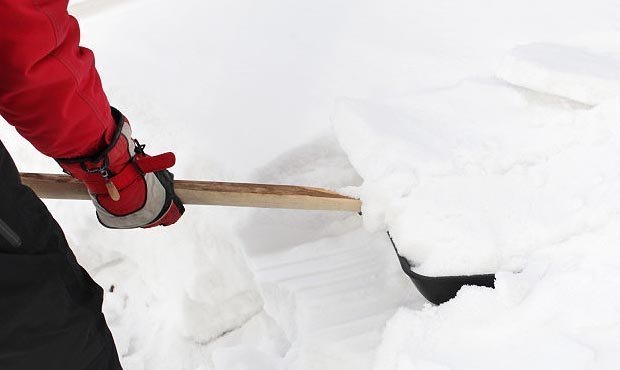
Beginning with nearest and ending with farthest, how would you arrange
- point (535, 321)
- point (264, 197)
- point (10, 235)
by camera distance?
point (10, 235), point (535, 321), point (264, 197)

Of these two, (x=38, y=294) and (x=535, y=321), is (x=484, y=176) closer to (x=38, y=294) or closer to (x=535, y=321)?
(x=535, y=321)

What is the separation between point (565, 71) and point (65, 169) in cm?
107

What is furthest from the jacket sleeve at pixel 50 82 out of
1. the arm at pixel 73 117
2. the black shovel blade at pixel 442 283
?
the black shovel blade at pixel 442 283

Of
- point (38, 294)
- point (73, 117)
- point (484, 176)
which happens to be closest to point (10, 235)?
point (38, 294)

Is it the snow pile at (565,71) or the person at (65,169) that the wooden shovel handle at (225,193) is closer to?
the person at (65,169)

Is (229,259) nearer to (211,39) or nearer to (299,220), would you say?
(299,220)

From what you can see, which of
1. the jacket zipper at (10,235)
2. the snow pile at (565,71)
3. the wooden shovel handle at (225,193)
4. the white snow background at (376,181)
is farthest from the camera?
the snow pile at (565,71)

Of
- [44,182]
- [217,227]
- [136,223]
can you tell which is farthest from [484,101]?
[44,182]

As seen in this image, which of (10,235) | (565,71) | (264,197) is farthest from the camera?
(565,71)

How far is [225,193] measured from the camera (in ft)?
3.85

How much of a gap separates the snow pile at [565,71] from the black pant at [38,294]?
1025 millimetres

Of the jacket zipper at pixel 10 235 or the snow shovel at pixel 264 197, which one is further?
the snow shovel at pixel 264 197

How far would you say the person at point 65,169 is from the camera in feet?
2.69

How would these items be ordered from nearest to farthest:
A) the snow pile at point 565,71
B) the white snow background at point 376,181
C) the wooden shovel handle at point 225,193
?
the white snow background at point 376,181 → the wooden shovel handle at point 225,193 → the snow pile at point 565,71
